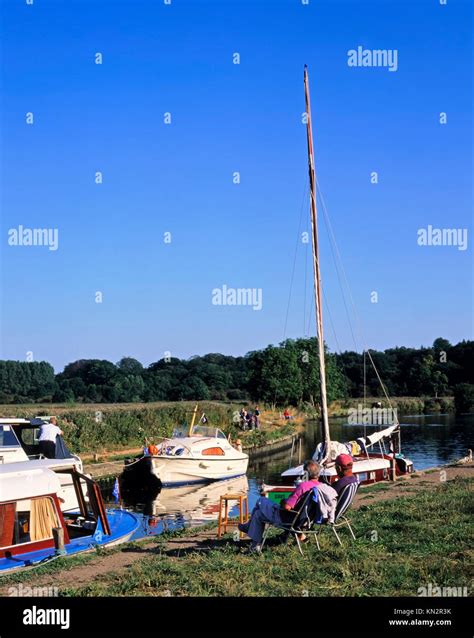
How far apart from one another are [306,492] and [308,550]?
0.86 metres

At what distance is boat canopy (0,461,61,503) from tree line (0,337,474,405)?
205ft

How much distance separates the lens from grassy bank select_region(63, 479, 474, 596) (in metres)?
9.38

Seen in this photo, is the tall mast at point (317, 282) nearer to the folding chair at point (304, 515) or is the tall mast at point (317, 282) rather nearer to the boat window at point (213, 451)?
the boat window at point (213, 451)

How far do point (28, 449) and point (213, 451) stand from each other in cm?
1767

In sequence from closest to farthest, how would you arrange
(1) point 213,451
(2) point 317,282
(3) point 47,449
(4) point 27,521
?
(4) point 27,521, (3) point 47,449, (2) point 317,282, (1) point 213,451

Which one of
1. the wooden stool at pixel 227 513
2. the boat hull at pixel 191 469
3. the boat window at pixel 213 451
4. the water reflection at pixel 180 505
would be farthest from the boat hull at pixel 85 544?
the boat window at pixel 213 451

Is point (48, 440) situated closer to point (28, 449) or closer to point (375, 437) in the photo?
point (28, 449)

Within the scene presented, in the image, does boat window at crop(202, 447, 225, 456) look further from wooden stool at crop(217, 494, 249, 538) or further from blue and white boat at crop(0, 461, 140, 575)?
blue and white boat at crop(0, 461, 140, 575)

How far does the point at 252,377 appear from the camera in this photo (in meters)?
88.3

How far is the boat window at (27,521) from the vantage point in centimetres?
1405

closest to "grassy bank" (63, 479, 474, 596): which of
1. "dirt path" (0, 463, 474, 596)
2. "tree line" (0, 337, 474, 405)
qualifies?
"dirt path" (0, 463, 474, 596)

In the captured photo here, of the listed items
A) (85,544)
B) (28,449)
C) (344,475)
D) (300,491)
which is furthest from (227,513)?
(28,449)
